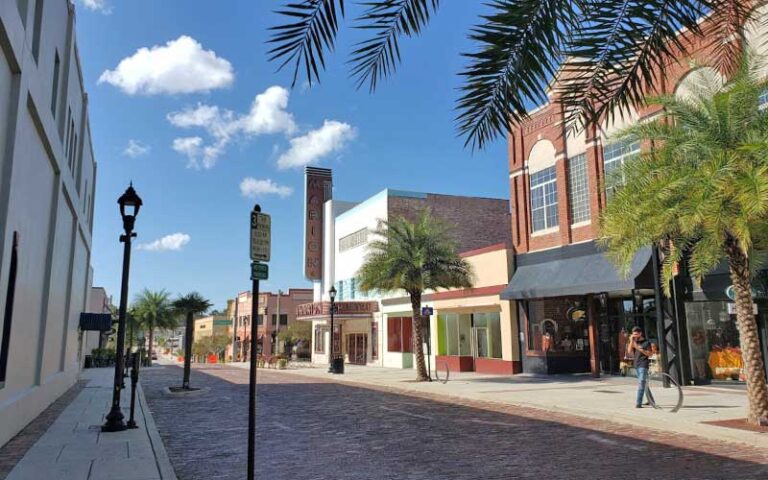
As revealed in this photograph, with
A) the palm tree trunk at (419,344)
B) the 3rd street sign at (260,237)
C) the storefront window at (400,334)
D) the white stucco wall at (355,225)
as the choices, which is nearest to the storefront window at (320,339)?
the white stucco wall at (355,225)

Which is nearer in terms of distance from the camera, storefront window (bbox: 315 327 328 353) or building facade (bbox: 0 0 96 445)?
building facade (bbox: 0 0 96 445)

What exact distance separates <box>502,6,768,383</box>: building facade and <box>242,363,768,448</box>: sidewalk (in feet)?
4.98

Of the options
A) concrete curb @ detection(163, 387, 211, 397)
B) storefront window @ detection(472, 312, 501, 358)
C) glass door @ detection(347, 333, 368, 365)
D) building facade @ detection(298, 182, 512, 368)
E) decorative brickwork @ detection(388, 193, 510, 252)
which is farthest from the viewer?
glass door @ detection(347, 333, 368, 365)

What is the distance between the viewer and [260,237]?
6.79 meters

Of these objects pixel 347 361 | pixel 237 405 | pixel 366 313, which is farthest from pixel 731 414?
pixel 347 361

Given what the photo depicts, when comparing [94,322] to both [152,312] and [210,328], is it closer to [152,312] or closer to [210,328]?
[152,312]

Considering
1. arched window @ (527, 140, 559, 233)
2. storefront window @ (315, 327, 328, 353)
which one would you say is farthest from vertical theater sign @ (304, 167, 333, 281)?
arched window @ (527, 140, 559, 233)

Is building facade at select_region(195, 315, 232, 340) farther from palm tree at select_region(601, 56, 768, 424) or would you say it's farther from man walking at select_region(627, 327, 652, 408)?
palm tree at select_region(601, 56, 768, 424)

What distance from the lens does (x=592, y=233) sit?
898 inches

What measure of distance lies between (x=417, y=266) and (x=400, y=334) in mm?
13568

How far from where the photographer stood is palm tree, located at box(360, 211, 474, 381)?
78.6ft

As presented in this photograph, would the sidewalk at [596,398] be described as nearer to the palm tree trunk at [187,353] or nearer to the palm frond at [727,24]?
the palm tree trunk at [187,353]

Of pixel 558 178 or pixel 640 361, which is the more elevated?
pixel 558 178

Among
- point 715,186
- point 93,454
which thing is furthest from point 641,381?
point 93,454
